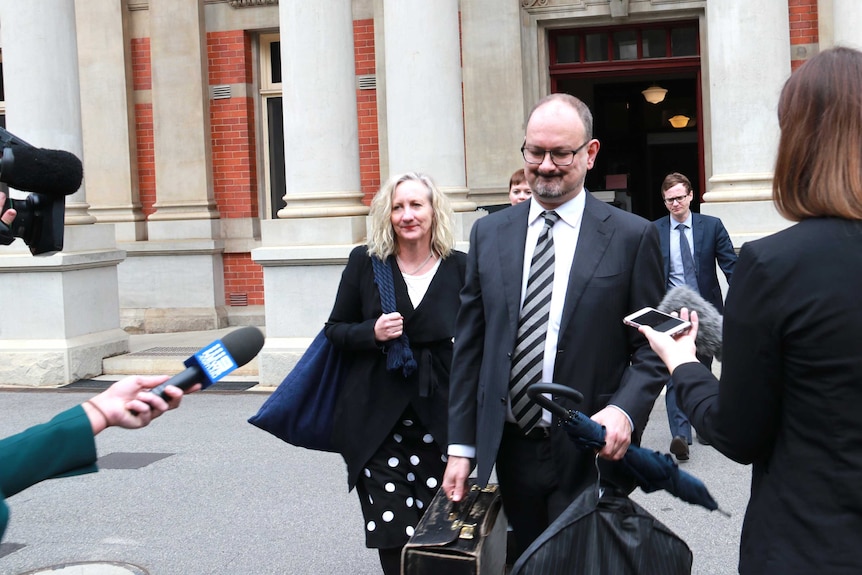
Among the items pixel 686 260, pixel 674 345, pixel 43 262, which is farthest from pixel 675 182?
pixel 43 262

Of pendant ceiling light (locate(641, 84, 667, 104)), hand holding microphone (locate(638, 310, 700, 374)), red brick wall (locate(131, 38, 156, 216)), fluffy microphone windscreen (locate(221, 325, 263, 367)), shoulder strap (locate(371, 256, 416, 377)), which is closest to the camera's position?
fluffy microphone windscreen (locate(221, 325, 263, 367))

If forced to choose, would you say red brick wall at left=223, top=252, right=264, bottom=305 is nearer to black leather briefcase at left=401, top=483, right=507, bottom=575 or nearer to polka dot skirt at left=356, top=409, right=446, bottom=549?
polka dot skirt at left=356, top=409, right=446, bottom=549

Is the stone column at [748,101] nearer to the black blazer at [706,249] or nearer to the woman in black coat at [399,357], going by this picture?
the black blazer at [706,249]

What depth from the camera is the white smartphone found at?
9.12ft

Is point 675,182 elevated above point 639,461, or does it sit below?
above

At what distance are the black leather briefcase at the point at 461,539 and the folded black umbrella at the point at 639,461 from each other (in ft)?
1.59

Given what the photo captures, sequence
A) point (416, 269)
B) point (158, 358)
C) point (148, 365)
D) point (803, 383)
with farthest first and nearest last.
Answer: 1. point (158, 358)
2. point (148, 365)
3. point (416, 269)
4. point (803, 383)

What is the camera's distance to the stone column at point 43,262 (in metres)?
11.4

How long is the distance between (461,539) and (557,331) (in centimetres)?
72

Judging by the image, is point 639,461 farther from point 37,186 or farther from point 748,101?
point 748,101

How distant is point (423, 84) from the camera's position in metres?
10.3

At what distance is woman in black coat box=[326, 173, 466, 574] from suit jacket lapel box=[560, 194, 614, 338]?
1202mm

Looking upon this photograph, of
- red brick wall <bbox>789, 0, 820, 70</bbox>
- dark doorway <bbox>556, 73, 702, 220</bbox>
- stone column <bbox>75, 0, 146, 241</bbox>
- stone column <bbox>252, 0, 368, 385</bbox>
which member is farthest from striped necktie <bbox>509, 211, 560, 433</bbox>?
dark doorway <bbox>556, 73, 702, 220</bbox>

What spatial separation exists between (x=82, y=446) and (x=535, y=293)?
5.59 feet
